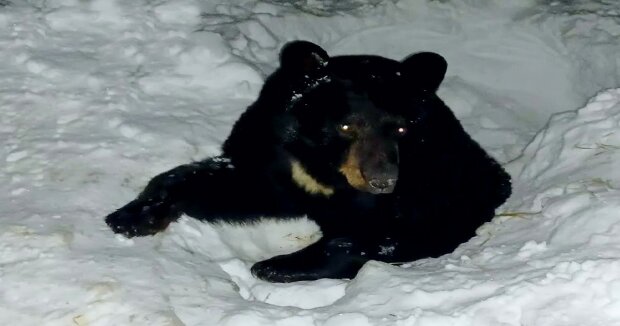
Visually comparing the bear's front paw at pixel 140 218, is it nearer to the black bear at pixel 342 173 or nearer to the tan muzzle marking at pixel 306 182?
the black bear at pixel 342 173

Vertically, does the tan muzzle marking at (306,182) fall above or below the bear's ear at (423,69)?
below

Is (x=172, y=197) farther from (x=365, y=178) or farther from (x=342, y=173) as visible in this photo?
(x=365, y=178)

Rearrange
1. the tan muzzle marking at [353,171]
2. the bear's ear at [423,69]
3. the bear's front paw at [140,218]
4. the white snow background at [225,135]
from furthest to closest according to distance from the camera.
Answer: the bear's ear at [423,69], the tan muzzle marking at [353,171], the bear's front paw at [140,218], the white snow background at [225,135]

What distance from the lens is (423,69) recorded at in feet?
15.2

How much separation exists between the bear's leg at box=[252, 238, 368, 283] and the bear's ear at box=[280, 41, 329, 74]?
922 mm

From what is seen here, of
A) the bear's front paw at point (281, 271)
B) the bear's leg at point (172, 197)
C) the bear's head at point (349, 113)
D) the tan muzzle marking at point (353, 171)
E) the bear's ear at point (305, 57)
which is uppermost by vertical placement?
the bear's ear at point (305, 57)

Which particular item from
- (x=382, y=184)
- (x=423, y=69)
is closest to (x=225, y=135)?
(x=423, y=69)

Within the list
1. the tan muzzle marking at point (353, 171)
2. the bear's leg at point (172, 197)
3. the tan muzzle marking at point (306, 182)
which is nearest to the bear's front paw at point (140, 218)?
the bear's leg at point (172, 197)

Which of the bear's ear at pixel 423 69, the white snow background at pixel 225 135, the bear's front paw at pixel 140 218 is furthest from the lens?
the bear's ear at pixel 423 69

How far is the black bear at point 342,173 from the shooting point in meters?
4.29

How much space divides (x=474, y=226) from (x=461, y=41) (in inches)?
108

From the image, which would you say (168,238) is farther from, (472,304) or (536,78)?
(536,78)

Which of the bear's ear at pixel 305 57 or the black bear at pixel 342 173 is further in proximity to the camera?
the bear's ear at pixel 305 57

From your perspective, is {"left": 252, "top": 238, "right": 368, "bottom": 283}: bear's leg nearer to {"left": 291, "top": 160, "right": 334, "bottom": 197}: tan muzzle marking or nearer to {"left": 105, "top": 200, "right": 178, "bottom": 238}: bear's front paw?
{"left": 291, "top": 160, "right": 334, "bottom": 197}: tan muzzle marking
